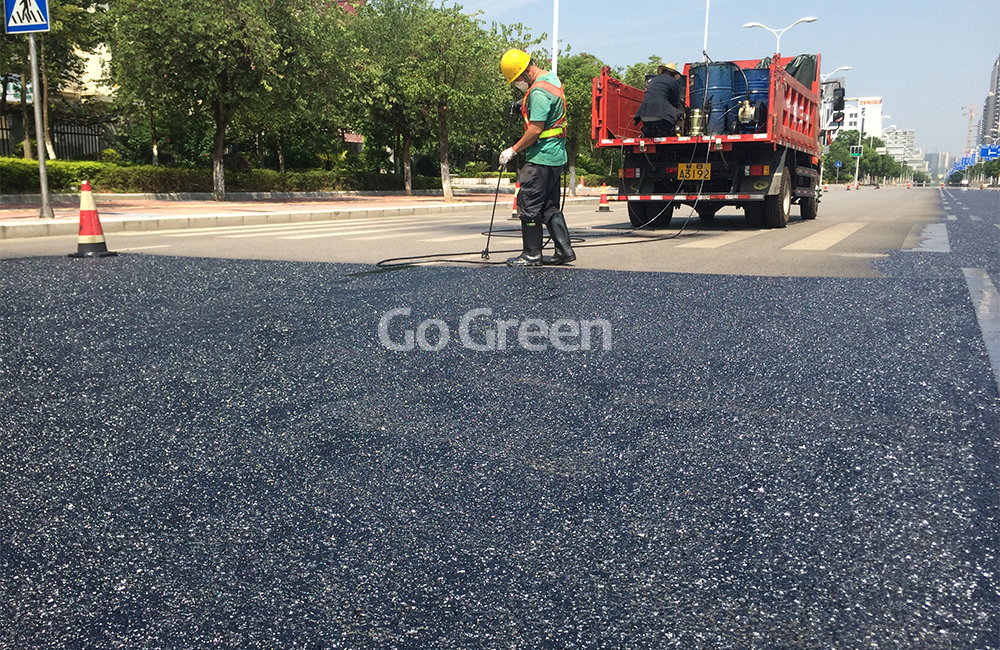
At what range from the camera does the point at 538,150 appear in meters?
7.41

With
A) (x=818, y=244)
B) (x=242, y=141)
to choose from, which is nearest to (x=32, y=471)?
(x=818, y=244)

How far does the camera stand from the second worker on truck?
39.0 feet

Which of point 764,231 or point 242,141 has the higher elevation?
point 242,141

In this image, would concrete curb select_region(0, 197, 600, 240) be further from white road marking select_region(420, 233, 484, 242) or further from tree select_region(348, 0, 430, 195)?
tree select_region(348, 0, 430, 195)

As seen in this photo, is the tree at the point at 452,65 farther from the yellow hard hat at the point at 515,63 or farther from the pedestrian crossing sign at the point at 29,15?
the yellow hard hat at the point at 515,63

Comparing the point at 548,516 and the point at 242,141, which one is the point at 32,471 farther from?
the point at 242,141

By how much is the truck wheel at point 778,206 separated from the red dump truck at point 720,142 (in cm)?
2

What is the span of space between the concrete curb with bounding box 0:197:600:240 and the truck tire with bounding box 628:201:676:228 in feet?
24.8

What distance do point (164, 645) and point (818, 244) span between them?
9527mm

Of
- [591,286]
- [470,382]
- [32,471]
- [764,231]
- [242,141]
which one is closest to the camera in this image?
[32,471]

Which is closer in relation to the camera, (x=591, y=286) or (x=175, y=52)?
(x=591, y=286)

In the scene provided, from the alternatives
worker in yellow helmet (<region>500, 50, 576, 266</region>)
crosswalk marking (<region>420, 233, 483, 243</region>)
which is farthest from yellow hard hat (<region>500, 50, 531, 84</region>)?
crosswalk marking (<region>420, 233, 483, 243</region>)

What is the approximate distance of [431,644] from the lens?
5.44 ft

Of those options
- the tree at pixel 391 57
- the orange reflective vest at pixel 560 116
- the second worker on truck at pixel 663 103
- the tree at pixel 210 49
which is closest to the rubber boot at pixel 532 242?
the orange reflective vest at pixel 560 116
